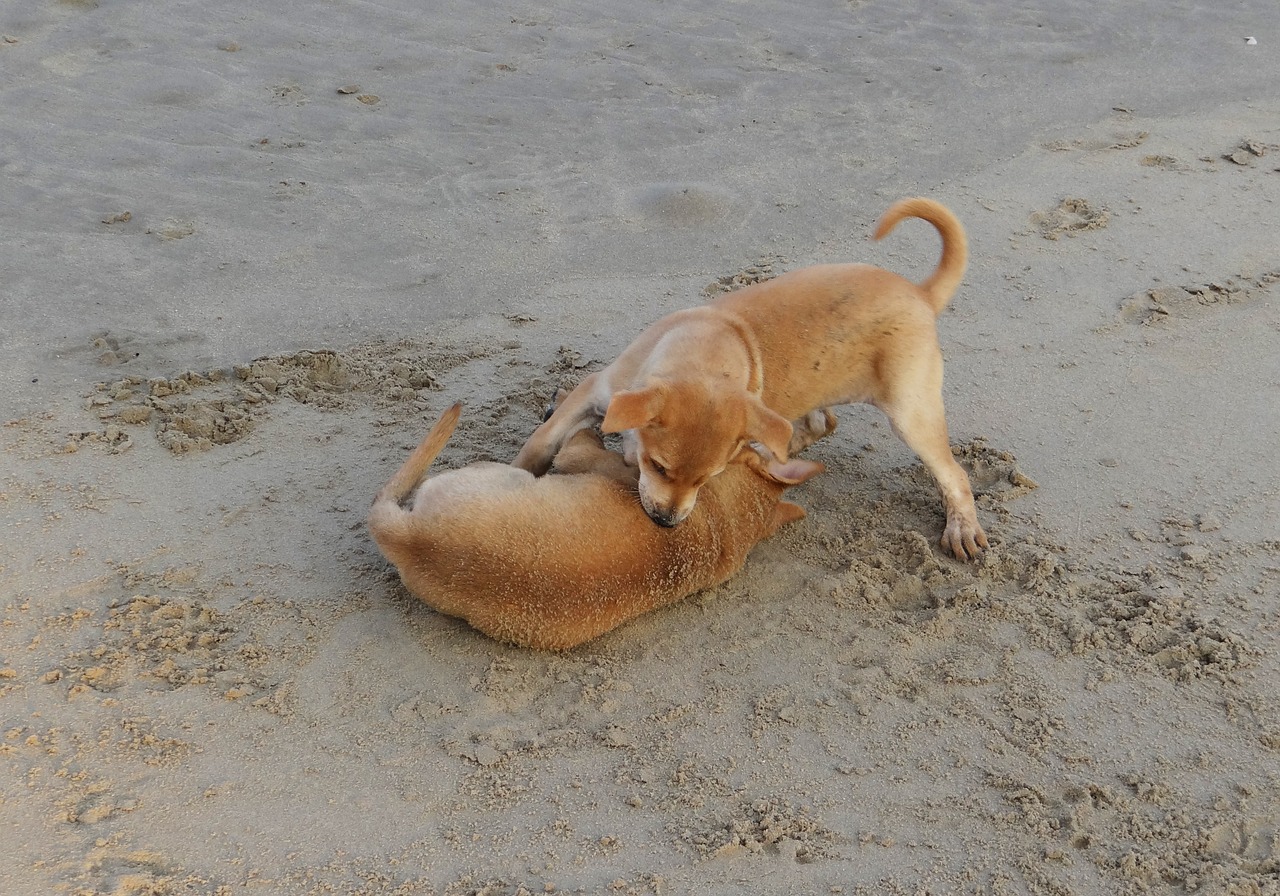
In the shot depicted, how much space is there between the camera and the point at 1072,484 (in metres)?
5.29

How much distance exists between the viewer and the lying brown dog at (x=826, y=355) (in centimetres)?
480

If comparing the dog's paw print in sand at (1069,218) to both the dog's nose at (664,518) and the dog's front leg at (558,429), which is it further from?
the dog's nose at (664,518)

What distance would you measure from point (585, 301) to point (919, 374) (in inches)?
88.5

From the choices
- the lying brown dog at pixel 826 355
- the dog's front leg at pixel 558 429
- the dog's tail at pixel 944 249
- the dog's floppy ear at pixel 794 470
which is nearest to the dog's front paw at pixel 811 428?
the lying brown dog at pixel 826 355

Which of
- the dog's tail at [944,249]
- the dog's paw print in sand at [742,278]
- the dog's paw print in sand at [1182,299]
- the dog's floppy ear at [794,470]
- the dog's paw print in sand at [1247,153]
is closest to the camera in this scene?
the dog's floppy ear at [794,470]

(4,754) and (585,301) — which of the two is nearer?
(4,754)

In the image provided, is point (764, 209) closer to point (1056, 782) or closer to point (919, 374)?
point (919, 374)

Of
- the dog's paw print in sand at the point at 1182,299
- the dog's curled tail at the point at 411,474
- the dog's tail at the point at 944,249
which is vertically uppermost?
the dog's tail at the point at 944,249

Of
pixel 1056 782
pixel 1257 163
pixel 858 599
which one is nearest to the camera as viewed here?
pixel 1056 782

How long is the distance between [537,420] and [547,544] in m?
1.54

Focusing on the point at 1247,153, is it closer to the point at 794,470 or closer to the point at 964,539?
the point at 964,539

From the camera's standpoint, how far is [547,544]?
4.09m

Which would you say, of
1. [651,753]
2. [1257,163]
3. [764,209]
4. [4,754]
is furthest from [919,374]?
[1257,163]

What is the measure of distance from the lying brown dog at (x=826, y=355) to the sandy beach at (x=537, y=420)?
0.38 m
